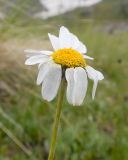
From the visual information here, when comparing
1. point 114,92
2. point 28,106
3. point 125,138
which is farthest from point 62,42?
point 114,92

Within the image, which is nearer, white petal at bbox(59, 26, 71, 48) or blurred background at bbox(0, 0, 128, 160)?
white petal at bbox(59, 26, 71, 48)

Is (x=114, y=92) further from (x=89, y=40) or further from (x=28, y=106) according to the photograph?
(x=89, y=40)

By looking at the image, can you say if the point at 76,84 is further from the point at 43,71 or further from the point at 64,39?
the point at 64,39

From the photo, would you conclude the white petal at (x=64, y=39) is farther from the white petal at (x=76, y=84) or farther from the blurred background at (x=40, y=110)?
the blurred background at (x=40, y=110)

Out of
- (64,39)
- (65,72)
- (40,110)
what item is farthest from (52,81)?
(40,110)

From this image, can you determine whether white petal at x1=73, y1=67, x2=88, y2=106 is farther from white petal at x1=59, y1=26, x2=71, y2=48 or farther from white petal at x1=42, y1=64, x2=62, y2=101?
white petal at x1=59, y1=26, x2=71, y2=48

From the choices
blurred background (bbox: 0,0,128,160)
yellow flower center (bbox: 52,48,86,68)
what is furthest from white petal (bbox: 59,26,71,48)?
blurred background (bbox: 0,0,128,160)

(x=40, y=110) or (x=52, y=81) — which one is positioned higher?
(x=52, y=81)
